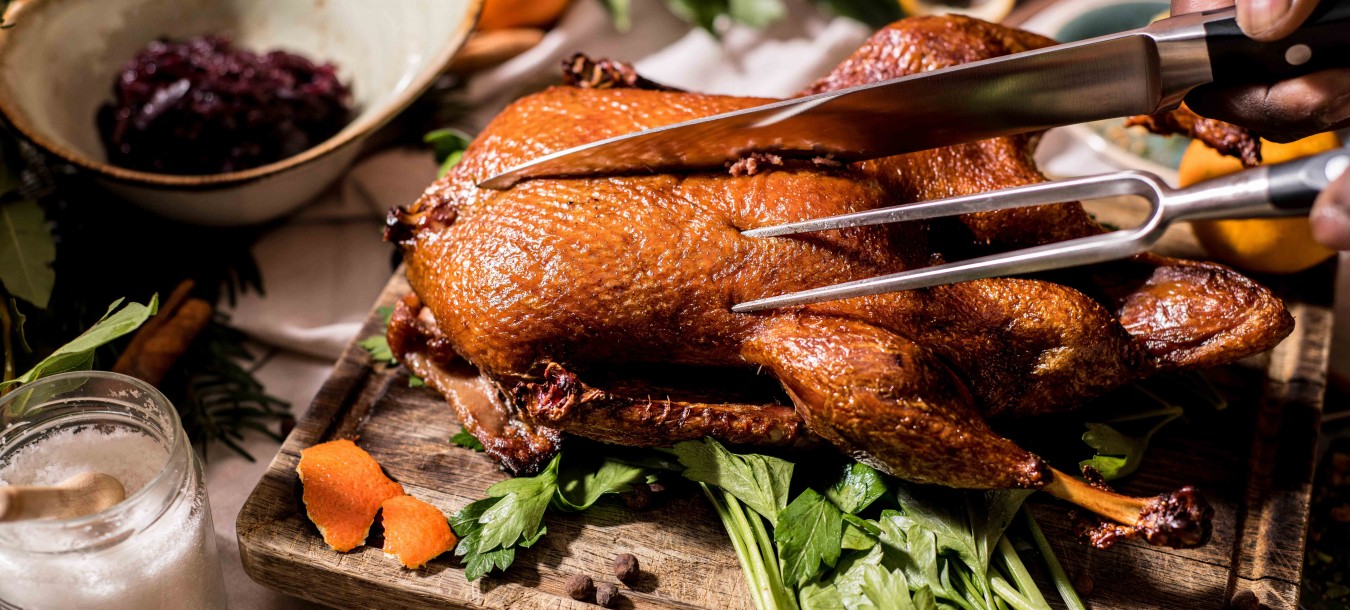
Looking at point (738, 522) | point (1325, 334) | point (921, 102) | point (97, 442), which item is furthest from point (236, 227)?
point (1325, 334)

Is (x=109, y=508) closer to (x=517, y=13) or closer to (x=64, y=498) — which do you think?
(x=64, y=498)

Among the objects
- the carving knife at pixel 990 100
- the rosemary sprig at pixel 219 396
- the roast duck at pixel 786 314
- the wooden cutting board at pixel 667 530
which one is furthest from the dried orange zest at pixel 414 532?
the carving knife at pixel 990 100

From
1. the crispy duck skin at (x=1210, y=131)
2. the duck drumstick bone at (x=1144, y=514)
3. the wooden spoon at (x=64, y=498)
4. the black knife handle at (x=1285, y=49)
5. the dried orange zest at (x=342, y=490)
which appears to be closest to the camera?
the wooden spoon at (x=64, y=498)

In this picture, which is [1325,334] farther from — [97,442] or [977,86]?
[97,442]

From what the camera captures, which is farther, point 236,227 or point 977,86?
point 236,227

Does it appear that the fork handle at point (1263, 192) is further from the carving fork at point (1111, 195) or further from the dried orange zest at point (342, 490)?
the dried orange zest at point (342, 490)

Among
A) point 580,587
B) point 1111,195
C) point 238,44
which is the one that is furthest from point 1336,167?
point 238,44
